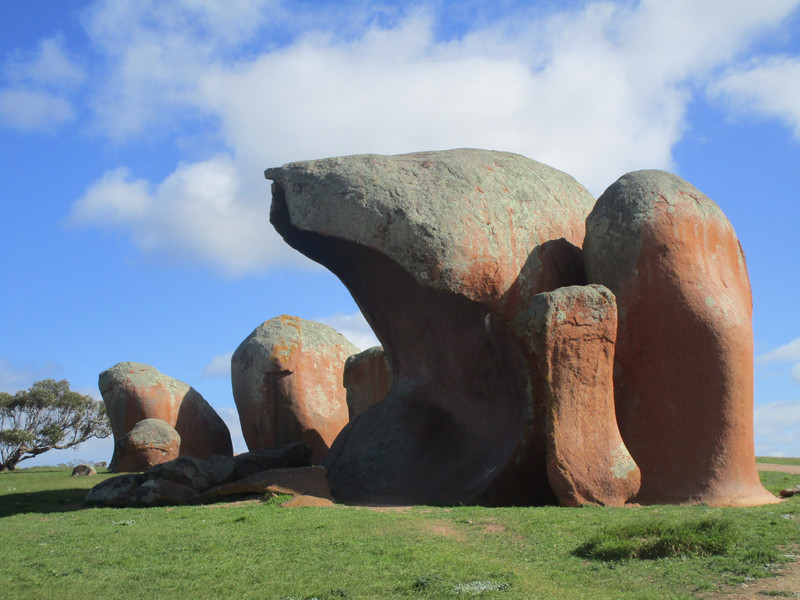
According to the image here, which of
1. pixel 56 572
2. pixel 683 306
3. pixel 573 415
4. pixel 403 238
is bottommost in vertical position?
pixel 56 572

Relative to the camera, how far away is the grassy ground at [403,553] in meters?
6.16

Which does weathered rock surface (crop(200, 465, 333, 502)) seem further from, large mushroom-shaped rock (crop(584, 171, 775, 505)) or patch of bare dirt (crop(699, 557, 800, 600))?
patch of bare dirt (crop(699, 557, 800, 600))

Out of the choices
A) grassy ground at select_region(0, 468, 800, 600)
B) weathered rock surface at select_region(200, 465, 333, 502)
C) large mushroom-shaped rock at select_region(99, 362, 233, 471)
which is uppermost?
large mushroom-shaped rock at select_region(99, 362, 233, 471)

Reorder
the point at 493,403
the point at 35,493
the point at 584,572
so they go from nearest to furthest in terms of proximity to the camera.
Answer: the point at 584,572 < the point at 493,403 < the point at 35,493

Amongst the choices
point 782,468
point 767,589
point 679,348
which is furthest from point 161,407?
point 767,589

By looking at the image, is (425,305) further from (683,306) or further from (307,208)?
(683,306)

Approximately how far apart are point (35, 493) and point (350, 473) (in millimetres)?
5736

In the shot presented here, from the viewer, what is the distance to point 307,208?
39.5 ft

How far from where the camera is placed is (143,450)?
18.9 metres

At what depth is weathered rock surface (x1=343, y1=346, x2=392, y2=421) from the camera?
17.7 m

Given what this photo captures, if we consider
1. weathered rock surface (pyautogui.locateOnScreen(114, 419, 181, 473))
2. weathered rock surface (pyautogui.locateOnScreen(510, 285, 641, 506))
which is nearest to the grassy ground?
weathered rock surface (pyautogui.locateOnScreen(510, 285, 641, 506))

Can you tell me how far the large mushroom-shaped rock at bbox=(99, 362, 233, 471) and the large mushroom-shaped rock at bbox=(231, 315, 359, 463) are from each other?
2.51 m

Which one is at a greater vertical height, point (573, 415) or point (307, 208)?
point (307, 208)

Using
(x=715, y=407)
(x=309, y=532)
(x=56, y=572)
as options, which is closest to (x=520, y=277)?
(x=715, y=407)
